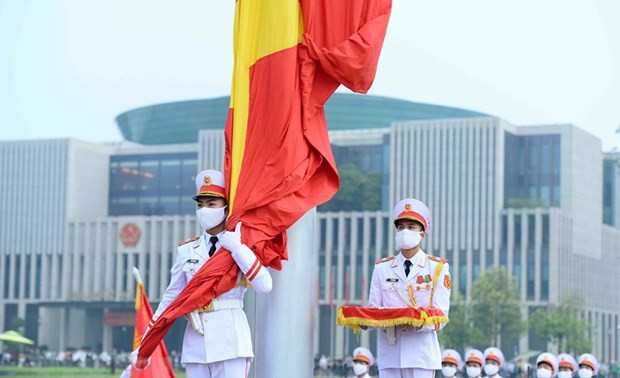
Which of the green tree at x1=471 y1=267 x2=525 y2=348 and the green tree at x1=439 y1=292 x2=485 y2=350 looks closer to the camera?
the green tree at x1=439 y1=292 x2=485 y2=350

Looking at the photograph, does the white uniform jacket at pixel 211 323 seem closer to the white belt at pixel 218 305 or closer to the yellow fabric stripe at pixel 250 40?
the white belt at pixel 218 305

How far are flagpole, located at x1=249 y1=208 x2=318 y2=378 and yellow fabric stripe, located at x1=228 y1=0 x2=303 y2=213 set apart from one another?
458 millimetres

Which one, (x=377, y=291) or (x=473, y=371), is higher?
(x=377, y=291)

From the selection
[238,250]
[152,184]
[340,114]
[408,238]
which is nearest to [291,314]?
[238,250]

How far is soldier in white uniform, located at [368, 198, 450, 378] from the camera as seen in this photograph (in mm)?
8867

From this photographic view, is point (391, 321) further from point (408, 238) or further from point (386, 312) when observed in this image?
point (408, 238)

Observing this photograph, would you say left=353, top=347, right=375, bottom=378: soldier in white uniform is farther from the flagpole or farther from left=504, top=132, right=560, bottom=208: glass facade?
left=504, top=132, right=560, bottom=208: glass facade

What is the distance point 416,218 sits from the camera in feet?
28.9

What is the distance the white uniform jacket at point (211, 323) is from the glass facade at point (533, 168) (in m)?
72.3

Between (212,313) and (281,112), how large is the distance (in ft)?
4.00

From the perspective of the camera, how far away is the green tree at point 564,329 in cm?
6806

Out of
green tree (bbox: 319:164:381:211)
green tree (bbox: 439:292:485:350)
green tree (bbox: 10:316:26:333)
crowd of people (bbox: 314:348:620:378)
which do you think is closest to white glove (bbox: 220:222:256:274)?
crowd of people (bbox: 314:348:620:378)

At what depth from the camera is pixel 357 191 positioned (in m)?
83.6

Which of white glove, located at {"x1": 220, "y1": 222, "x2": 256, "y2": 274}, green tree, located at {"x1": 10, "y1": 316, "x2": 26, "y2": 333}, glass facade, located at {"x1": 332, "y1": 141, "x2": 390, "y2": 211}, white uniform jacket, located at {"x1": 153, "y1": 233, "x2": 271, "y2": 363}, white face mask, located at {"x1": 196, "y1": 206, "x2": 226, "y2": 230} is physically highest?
glass facade, located at {"x1": 332, "y1": 141, "x2": 390, "y2": 211}
